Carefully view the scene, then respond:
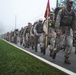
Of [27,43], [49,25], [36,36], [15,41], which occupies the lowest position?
[15,41]

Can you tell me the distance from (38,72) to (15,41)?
30.9m

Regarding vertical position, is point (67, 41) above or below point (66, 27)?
below

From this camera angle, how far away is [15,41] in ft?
125

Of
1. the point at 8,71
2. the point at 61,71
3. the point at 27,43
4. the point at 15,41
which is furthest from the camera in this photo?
the point at 15,41

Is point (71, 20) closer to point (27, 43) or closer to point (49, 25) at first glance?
point (49, 25)

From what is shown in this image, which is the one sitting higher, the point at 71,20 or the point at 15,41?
the point at 71,20

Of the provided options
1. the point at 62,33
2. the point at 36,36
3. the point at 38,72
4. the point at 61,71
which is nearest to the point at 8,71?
the point at 38,72

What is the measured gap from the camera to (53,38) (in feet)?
43.1

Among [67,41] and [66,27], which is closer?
[67,41]

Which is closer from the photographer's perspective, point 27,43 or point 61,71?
point 61,71

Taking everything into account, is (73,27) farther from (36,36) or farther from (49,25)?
(36,36)

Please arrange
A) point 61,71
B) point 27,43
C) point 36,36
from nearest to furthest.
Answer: point 61,71 < point 36,36 < point 27,43

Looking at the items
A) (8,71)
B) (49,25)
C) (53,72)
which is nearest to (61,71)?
(53,72)

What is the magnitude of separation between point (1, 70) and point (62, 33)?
284cm
